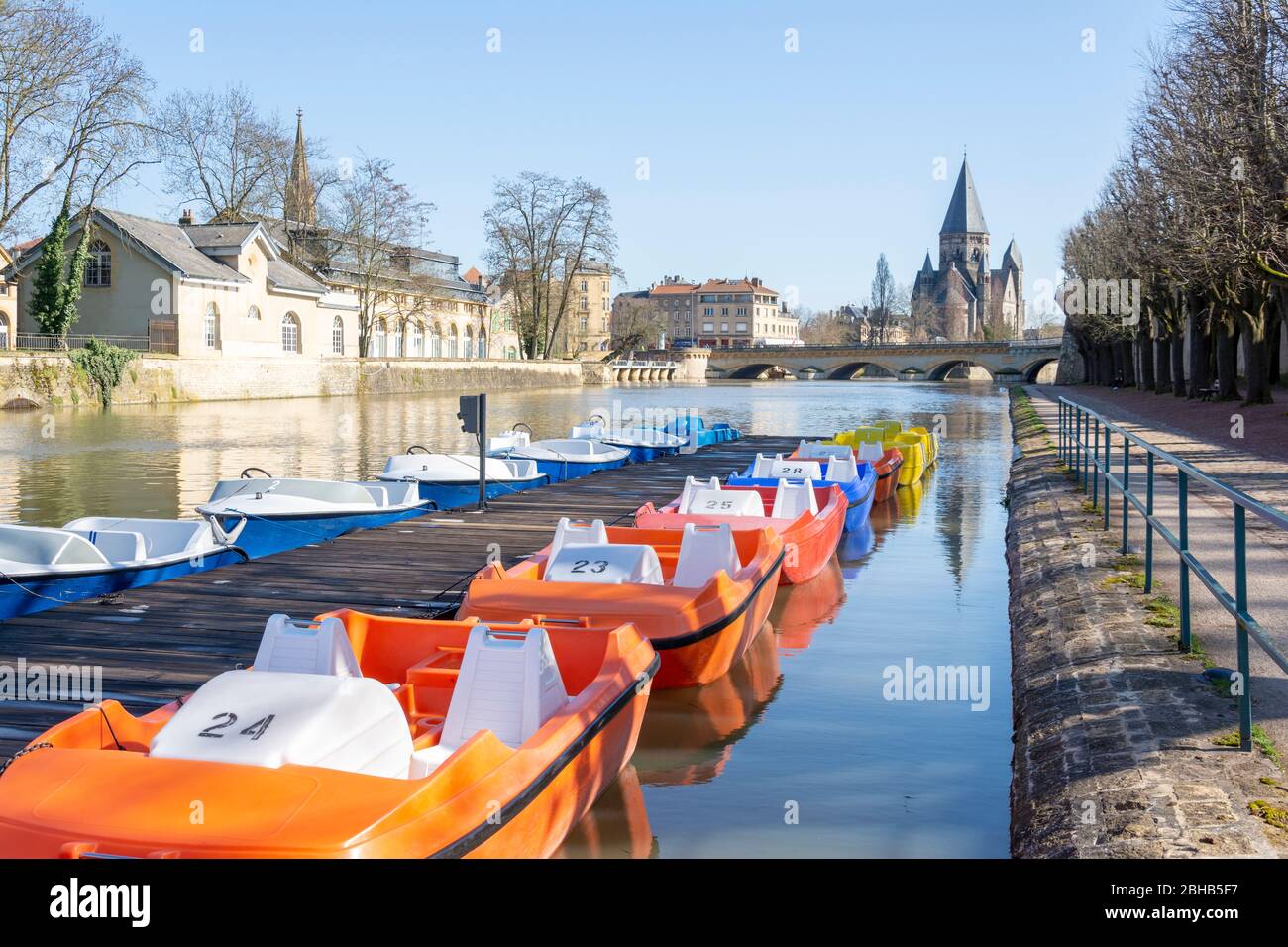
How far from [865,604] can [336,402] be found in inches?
1809

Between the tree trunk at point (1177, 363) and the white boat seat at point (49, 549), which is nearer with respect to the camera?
the white boat seat at point (49, 549)

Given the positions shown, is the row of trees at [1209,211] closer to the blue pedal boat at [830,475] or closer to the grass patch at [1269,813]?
the blue pedal boat at [830,475]

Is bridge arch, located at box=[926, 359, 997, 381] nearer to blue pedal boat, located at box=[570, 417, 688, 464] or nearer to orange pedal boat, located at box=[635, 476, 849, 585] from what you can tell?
blue pedal boat, located at box=[570, 417, 688, 464]

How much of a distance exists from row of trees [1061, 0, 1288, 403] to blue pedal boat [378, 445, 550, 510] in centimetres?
1327

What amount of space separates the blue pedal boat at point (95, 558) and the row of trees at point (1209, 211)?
56.7 feet

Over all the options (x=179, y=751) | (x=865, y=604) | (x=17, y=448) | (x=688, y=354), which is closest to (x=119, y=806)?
(x=179, y=751)

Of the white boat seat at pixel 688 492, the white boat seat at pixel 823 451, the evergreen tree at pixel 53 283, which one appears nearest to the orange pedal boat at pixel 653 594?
the white boat seat at pixel 688 492

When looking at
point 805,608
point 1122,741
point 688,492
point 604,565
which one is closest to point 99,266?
point 688,492

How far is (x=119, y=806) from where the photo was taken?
180 inches

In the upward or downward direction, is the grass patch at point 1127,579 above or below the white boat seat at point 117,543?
below

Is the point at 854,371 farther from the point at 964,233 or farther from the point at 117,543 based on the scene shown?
the point at 117,543

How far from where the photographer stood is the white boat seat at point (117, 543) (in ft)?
39.0

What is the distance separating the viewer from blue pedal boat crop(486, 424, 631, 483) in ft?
78.2
